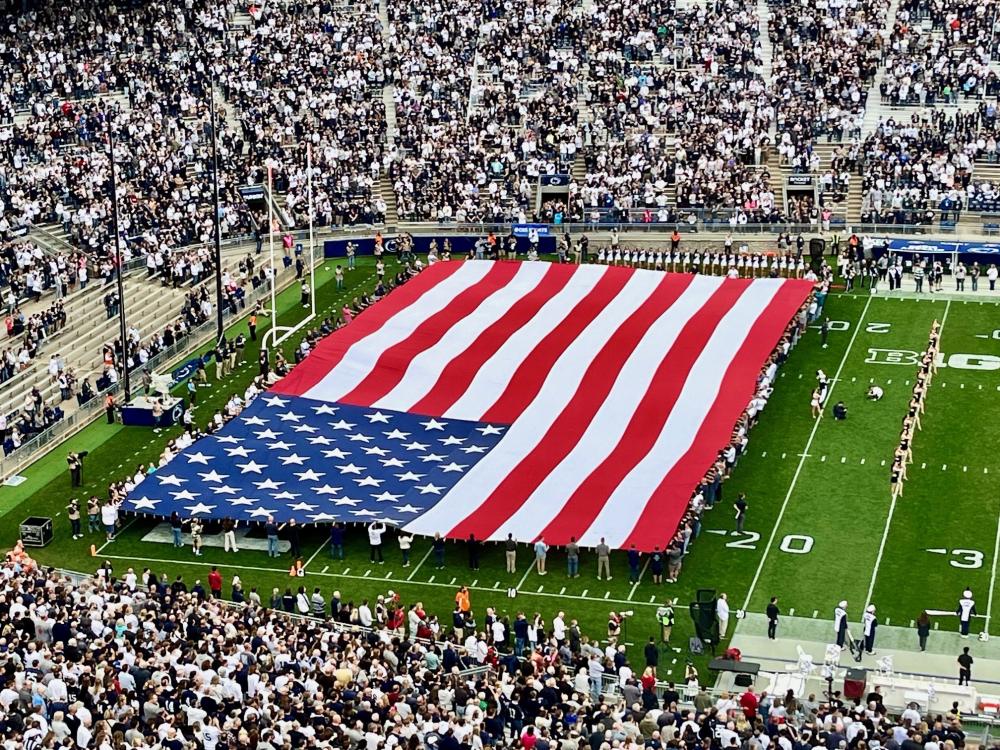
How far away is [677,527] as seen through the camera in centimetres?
4419

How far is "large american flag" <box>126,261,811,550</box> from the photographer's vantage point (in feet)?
151

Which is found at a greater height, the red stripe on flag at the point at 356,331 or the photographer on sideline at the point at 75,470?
the red stripe on flag at the point at 356,331

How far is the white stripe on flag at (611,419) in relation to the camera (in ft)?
Result: 149

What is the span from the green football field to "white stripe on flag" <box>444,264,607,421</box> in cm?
653

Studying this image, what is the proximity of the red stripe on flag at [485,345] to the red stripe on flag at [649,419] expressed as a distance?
497 cm

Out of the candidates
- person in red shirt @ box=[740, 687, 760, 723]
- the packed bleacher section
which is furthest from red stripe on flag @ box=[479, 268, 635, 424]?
person in red shirt @ box=[740, 687, 760, 723]

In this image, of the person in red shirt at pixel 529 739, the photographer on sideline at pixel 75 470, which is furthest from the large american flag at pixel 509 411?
the person in red shirt at pixel 529 739

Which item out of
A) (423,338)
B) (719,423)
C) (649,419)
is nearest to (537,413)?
(649,419)

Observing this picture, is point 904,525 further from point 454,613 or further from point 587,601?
point 454,613

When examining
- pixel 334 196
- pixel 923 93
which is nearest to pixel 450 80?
pixel 334 196

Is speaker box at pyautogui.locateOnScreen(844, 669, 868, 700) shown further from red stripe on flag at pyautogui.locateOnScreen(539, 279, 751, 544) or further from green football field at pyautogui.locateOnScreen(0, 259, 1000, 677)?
red stripe on flag at pyautogui.locateOnScreen(539, 279, 751, 544)

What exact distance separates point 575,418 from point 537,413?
1.10m

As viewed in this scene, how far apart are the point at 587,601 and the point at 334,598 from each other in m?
5.79

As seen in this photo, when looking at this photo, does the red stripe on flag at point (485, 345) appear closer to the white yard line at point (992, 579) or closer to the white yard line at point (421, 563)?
the white yard line at point (421, 563)
